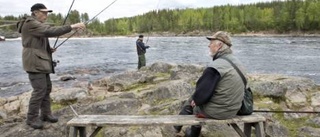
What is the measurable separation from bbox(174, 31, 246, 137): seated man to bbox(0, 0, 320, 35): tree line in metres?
77.3

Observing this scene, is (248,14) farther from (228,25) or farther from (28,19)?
(28,19)

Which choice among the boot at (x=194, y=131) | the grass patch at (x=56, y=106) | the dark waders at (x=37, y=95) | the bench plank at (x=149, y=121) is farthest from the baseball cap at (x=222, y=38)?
the grass patch at (x=56, y=106)

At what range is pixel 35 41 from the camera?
559 cm

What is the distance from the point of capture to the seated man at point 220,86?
4629 millimetres

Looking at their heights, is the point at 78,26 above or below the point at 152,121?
above

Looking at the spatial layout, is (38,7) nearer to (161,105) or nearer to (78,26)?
(78,26)

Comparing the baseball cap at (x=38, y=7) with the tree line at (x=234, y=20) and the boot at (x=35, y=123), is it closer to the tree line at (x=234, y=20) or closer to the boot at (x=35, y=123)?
the boot at (x=35, y=123)

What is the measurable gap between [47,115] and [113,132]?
46.2 inches

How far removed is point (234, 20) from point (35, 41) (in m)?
122

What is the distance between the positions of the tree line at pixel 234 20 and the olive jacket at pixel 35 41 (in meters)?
76.4

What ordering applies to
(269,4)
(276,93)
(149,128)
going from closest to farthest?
(149,128)
(276,93)
(269,4)

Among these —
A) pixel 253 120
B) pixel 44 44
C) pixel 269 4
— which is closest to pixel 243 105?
pixel 253 120

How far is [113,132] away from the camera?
20.2 ft

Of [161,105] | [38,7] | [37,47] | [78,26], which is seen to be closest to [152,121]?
[78,26]
